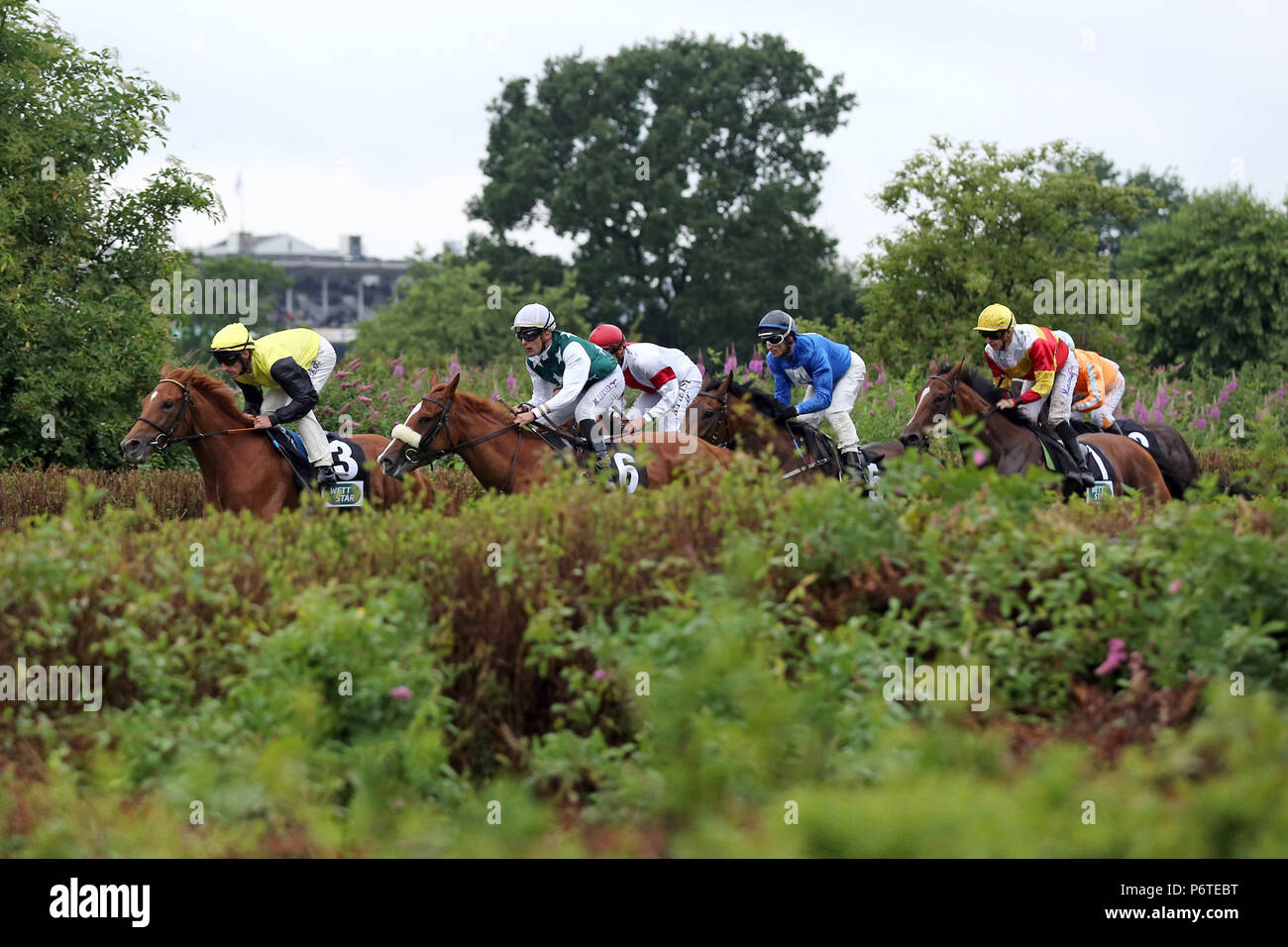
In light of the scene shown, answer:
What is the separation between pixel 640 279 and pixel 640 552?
43438 millimetres

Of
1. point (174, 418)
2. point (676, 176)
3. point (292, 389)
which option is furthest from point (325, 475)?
point (676, 176)

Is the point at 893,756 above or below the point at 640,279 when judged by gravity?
below

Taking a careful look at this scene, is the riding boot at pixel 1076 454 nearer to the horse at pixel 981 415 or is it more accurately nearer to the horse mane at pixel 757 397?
the horse at pixel 981 415

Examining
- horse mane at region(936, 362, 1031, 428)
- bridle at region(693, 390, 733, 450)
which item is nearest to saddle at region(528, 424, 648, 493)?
bridle at region(693, 390, 733, 450)

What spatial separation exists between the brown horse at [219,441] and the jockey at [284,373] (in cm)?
21

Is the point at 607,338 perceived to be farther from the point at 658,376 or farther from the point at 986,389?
the point at 986,389

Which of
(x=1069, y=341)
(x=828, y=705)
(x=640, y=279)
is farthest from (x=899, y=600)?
(x=640, y=279)

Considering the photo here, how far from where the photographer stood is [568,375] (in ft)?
34.0

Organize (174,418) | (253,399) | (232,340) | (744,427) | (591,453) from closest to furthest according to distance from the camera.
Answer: (174,418), (232,340), (591,453), (253,399), (744,427)

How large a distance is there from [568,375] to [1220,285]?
2296cm

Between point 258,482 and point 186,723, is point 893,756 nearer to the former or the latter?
point 186,723

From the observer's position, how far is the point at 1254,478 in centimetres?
613

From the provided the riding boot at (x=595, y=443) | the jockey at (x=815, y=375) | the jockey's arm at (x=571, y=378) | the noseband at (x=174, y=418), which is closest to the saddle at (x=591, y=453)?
the riding boot at (x=595, y=443)

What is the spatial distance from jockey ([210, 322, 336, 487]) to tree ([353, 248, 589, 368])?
86.6 feet
